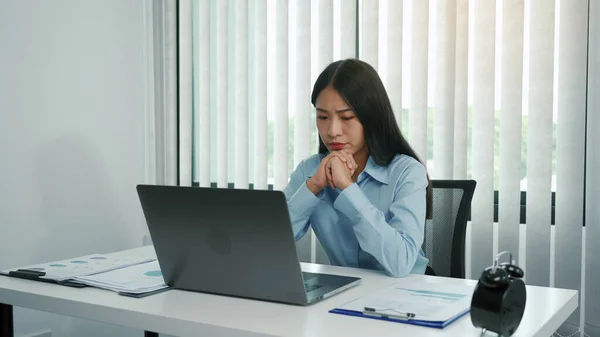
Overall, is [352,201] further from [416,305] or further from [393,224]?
[416,305]

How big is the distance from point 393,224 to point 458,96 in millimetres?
1103

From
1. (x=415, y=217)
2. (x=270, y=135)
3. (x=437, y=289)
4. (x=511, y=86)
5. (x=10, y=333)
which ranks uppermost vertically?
(x=511, y=86)

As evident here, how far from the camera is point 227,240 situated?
123 centimetres

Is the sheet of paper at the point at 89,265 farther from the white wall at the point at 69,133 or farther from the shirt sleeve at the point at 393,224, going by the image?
the white wall at the point at 69,133

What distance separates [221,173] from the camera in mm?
3174

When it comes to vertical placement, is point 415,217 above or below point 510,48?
below

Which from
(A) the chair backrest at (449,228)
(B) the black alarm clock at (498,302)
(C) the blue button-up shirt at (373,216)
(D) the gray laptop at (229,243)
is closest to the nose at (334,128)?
(C) the blue button-up shirt at (373,216)

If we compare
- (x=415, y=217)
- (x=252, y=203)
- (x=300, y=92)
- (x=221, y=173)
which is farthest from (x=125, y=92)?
(x=252, y=203)

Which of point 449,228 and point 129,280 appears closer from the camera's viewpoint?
point 129,280

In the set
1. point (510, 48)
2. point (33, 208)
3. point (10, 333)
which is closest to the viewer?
point (10, 333)

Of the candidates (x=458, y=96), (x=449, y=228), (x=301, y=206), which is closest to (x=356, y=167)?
(x=301, y=206)

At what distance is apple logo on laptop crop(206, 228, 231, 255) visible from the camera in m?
1.23

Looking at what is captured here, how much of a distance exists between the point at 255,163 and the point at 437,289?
1.84 meters

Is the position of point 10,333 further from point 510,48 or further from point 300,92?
point 510,48
